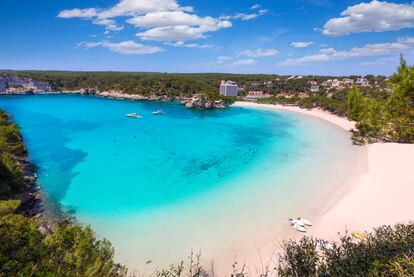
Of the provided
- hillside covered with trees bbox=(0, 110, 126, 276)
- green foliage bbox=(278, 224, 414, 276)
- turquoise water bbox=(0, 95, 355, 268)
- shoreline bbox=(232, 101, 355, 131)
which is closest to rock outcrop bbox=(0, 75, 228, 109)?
shoreline bbox=(232, 101, 355, 131)

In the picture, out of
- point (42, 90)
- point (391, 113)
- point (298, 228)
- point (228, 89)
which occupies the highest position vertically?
point (228, 89)

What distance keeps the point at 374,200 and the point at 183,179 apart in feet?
46.6

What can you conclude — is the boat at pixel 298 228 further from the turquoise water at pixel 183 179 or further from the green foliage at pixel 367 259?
the green foliage at pixel 367 259

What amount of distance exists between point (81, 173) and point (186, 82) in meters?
78.9

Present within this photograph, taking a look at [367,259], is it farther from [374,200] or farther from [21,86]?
[21,86]

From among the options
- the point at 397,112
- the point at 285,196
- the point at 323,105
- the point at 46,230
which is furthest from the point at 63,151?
the point at 323,105

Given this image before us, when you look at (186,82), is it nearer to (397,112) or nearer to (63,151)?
(63,151)

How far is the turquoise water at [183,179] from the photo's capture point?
569 inches

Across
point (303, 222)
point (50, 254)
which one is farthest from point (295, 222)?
point (50, 254)

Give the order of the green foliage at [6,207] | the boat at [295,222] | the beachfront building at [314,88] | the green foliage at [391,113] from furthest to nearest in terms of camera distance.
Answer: the beachfront building at [314,88]
the green foliage at [391,113]
the boat at [295,222]
the green foliage at [6,207]

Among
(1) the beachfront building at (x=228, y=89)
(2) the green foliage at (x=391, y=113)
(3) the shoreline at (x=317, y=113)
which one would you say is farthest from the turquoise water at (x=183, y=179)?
(1) the beachfront building at (x=228, y=89)

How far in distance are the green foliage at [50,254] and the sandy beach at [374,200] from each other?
33.7 ft

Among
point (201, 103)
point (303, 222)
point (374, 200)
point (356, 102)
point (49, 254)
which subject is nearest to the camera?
point (49, 254)

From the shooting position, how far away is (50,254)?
7.61 m
